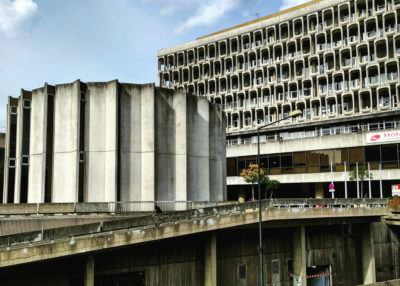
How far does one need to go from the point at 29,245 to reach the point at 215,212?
1058 cm

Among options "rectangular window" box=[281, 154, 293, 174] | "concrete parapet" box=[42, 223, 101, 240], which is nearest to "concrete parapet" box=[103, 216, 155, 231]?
"concrete parapet" box=[42, 223, 101, 240]

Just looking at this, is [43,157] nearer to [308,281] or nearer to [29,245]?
[29,245]

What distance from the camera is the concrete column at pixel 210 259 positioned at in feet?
Answer: 81.5

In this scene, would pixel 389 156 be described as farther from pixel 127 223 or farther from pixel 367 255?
pixel 127 223

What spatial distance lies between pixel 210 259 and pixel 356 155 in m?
32.3

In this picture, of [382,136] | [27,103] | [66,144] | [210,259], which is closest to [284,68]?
[382,136]

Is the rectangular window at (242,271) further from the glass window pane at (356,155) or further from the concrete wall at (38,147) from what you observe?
the glass window pane at (356,155)

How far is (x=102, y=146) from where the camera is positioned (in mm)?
28109

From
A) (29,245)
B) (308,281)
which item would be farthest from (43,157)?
(308,281)

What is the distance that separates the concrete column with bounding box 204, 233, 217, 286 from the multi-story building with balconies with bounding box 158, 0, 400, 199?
88.2 feet

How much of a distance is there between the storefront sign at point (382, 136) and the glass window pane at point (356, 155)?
1.53m

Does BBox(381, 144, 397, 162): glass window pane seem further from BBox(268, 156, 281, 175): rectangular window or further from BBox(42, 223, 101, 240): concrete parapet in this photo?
BBox(42, 223, 101, 240): concrete parapet

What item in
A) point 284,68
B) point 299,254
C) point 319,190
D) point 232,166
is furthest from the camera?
point 284,68

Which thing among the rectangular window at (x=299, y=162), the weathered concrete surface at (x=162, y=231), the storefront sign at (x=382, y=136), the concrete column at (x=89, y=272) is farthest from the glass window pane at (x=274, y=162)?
the concrete column at (x=89, y=272)
